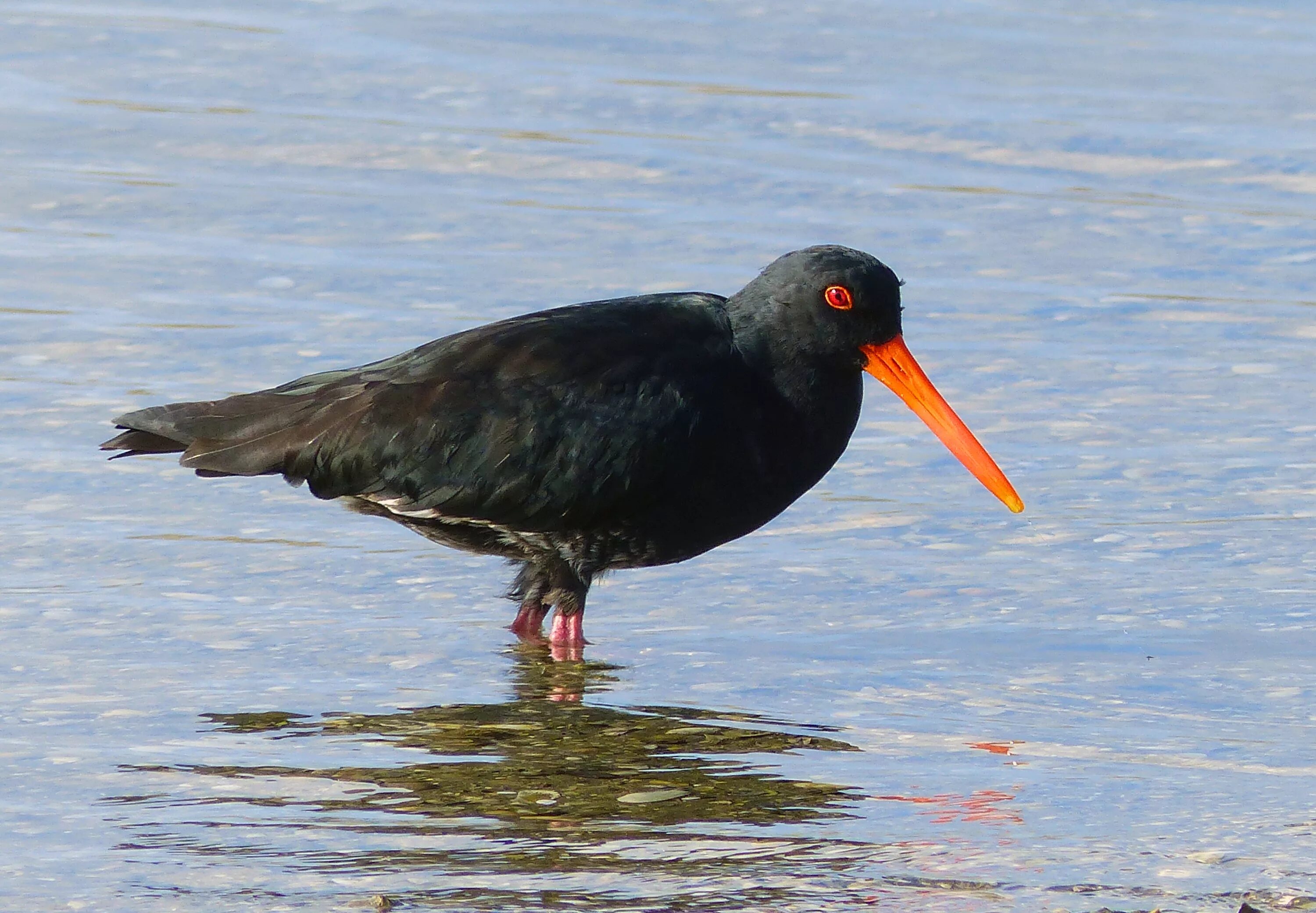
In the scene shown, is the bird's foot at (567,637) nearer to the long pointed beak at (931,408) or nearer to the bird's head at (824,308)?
the bird's head at (824,308)

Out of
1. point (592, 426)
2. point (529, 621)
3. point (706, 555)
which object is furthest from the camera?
point (706, 555)

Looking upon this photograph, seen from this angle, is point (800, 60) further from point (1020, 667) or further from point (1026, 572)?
point (1020, 667)

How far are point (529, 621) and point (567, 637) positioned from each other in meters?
0.17

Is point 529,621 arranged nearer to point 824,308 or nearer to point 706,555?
point 706,555

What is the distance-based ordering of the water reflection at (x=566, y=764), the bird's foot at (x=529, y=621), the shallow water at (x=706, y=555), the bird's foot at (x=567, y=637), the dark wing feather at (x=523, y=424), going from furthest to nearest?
the bird's foot at (x=529, y=621), the bird's foot at (x=567, y=637), the dark wing feather at (x=523, y=424), the water reflection at (x=566, y=764), the shallow water at (x=706, y=555)

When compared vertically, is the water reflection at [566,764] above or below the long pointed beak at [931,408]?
below

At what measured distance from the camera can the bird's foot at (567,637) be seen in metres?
5.86

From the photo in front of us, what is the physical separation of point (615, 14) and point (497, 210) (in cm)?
410

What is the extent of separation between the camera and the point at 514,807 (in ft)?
15.2

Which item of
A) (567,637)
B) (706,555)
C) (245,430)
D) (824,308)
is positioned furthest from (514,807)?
(706,555)

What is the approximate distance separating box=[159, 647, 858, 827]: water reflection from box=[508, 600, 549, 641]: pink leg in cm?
32

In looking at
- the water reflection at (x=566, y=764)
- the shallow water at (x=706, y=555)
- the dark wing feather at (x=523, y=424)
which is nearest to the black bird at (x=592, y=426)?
the dark wing feather at (x=523, y=424)

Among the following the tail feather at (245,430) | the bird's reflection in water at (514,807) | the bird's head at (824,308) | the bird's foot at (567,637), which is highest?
the bird's head at (824,308)

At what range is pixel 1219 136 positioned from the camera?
11.8 metres
